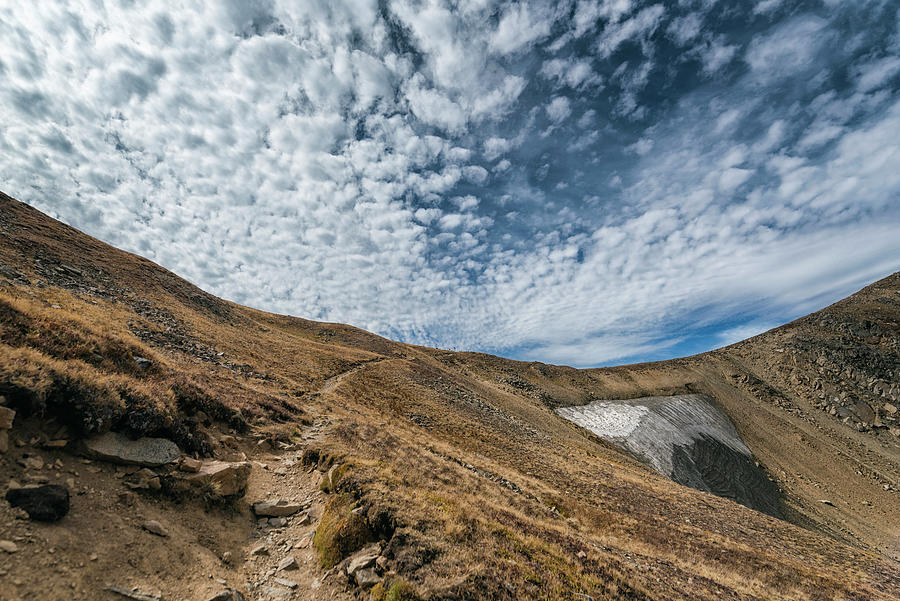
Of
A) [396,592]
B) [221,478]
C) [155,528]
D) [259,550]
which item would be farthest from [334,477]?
[396,592]

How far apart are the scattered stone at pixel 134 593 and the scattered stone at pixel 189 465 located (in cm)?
430

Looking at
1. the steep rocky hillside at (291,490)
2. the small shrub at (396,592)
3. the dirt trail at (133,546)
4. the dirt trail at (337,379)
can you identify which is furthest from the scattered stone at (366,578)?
the dirt trail at (337,379)

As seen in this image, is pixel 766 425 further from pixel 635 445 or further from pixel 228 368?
pixel 228 368

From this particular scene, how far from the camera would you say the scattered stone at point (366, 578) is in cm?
773

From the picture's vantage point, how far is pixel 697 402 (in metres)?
66.0

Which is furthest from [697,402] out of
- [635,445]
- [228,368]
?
[228,368]

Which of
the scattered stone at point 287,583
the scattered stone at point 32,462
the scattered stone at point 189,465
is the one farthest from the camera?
the scattered stone at point 189,465

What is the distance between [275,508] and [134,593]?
15.5 feet

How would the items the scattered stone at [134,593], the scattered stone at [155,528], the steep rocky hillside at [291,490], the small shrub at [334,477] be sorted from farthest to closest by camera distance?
the small shrub at [334,477], the scattered stone at [155,528], the steep rocky hillside at [291,490], the scattered stone at [134,593]

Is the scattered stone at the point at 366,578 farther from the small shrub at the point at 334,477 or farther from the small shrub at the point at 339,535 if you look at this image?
the small shrub at the point at 334,477

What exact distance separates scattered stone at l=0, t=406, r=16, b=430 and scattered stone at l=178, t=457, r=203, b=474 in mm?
3762

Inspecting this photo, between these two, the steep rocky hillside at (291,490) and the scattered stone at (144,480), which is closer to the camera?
the steep rocky hillside at (291,490)

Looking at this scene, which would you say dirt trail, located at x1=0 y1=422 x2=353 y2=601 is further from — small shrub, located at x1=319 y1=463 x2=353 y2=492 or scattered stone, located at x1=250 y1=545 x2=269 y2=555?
small shrub, located at x1=319 y1=463 x2=353 y2=492

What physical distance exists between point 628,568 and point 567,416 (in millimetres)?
46402
